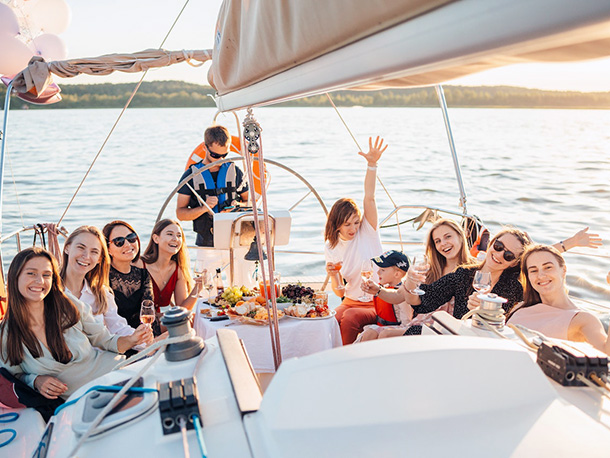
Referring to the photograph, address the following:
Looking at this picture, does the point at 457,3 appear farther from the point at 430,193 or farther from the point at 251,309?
the point at 430,193

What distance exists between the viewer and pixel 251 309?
2.17 m

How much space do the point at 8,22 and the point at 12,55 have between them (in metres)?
0.18

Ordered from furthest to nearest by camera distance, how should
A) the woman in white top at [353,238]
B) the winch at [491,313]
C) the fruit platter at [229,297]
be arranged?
the woman in white top at [353,238]
the fruit platter at [229,297]
the winch at [491,313]

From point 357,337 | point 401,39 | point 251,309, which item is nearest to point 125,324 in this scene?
point 251,309

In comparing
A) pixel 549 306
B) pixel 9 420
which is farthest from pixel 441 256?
pixel 9 420

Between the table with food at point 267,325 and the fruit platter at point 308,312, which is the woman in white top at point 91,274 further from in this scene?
the fruit platter at point 308,312

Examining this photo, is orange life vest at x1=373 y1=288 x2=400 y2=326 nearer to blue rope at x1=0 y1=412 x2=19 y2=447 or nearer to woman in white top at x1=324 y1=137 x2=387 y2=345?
woman in white top at x1=324 y1=137 x2=387 y2=345

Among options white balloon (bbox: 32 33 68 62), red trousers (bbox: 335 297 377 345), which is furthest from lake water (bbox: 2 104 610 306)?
red trousers (bbox: 335 297 377 345)

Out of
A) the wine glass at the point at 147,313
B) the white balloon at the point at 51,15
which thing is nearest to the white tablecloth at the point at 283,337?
the wine glass at the point at 147,313

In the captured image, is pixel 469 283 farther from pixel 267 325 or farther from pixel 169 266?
pixel 169 266

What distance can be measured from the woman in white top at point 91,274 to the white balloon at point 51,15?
87.7 inches

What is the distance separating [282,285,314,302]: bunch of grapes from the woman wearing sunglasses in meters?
0.60

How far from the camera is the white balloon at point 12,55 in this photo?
10.4 feet

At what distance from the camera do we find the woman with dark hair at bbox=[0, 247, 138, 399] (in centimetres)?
170
